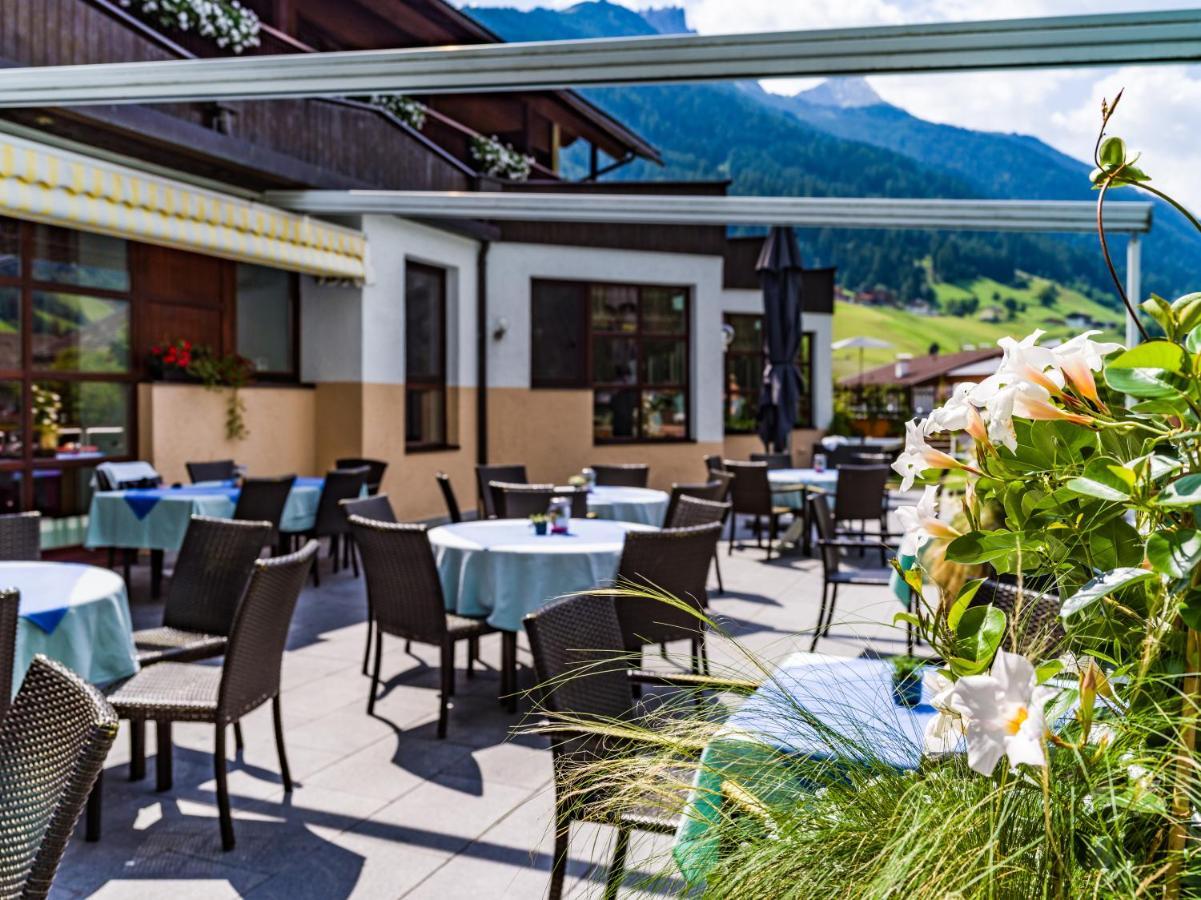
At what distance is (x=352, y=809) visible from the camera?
3484 mm

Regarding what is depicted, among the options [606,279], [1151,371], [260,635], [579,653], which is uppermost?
[606,279]

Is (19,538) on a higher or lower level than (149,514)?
higher

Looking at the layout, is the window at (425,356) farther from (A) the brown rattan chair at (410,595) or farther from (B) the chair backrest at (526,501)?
(A) the brown rattan chair at (410,595)

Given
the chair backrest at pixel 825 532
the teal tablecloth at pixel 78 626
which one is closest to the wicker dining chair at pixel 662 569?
the chair backrest at pixel 825 532

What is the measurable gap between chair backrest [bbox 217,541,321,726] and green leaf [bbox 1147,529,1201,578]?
294cm

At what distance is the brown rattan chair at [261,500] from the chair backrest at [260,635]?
3.44 metres

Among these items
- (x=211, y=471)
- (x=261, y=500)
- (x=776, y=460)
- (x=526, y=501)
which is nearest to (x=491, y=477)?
(x=526, y=501)

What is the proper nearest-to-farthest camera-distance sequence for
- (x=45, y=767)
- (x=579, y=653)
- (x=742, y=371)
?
(x=45, y=767) → (x=579, y=653) → (x=742, y=371)

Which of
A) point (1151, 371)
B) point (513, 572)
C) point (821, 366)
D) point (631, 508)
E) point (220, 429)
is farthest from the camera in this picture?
point (821, 366)

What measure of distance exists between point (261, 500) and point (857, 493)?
4.89 metres

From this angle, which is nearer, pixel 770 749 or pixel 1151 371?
pixel 1151 371

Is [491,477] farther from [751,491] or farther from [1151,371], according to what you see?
[1151,371]

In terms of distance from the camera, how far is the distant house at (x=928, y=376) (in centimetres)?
2047

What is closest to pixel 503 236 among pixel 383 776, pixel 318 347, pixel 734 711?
pixel 318 347
